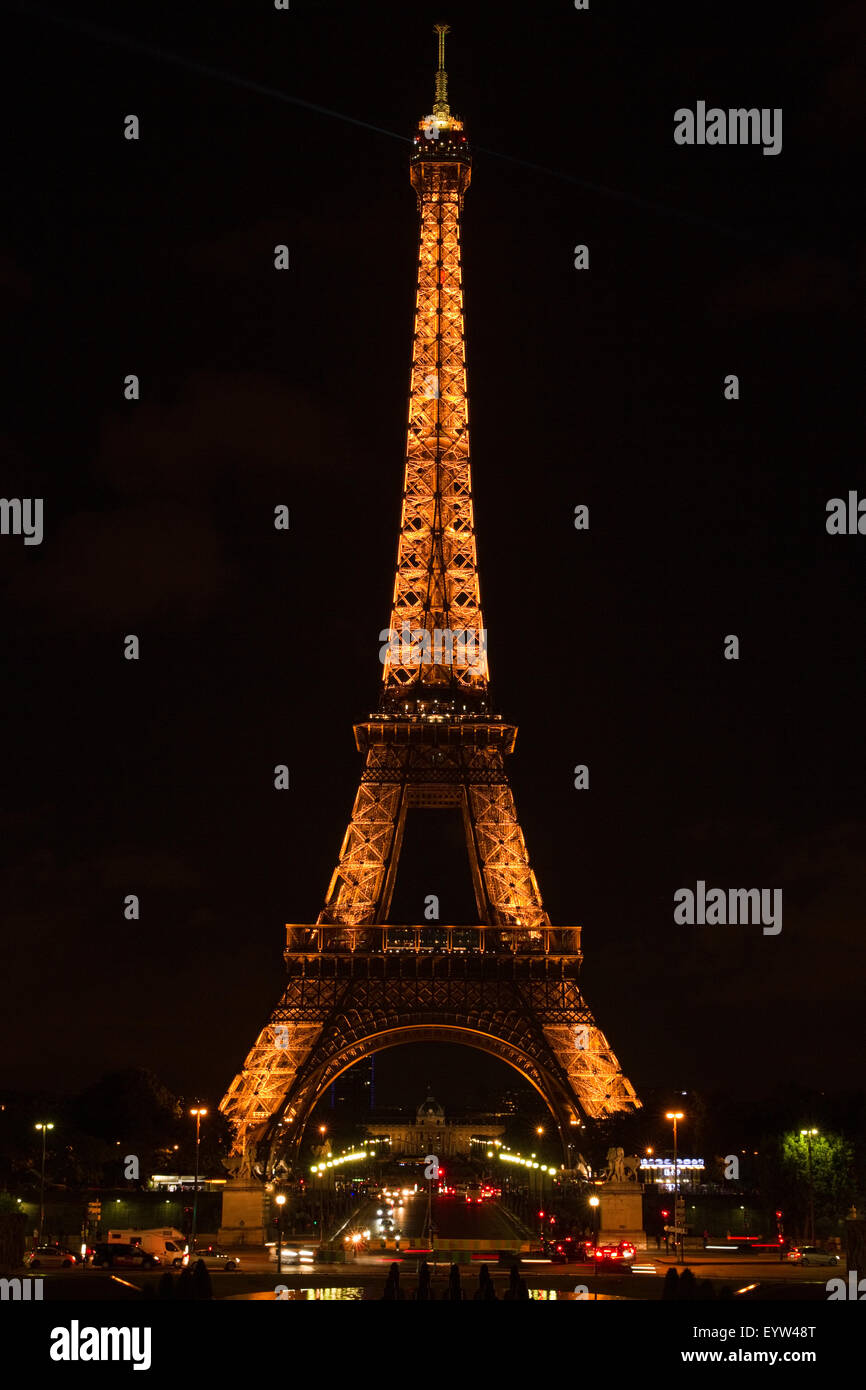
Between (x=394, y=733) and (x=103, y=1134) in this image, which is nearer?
(x=394, y=733)

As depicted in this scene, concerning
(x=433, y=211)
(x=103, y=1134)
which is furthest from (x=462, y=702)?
(x=103, y=1134)

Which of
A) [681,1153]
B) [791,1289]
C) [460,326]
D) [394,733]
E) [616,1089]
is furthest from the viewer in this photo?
[681,1153]

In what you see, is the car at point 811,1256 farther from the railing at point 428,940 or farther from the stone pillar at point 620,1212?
the railing at point 428,940

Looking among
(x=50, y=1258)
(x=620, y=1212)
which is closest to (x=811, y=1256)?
(x=620, y=1212)

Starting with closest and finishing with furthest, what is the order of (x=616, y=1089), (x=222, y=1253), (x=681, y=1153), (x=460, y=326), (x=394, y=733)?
(x=222, y=1253) → (x=616, y=1089) → (x=394, y=733) → (x=460, y=326) → (x=681, y=1153)

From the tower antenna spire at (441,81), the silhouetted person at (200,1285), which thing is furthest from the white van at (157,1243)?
the tower antenna spire at (441,81)

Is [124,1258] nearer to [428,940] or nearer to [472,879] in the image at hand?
[428,940]
